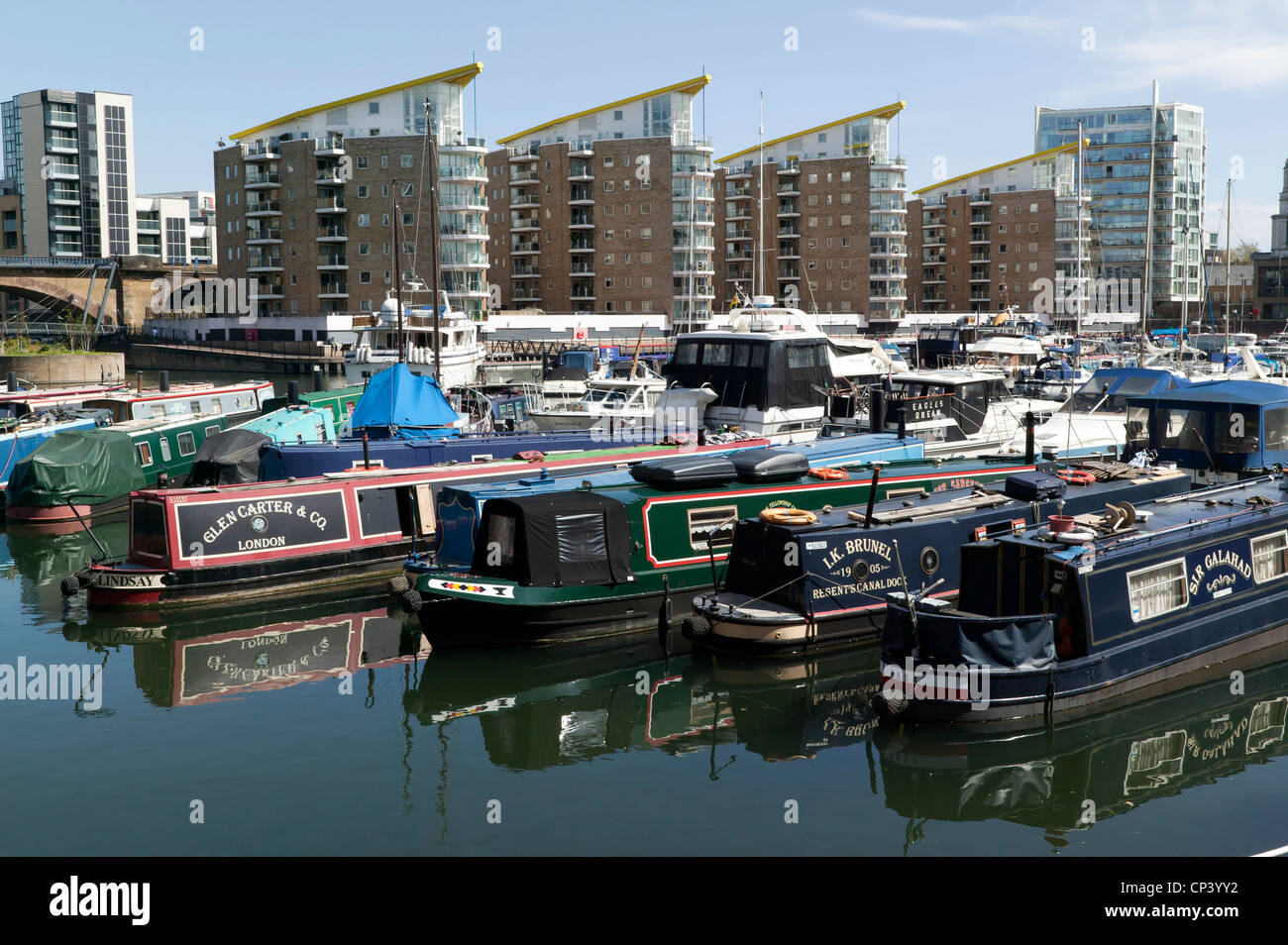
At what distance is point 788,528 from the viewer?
1789 cm

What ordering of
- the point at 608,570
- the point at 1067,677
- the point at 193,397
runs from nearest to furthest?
the point at 1067,677
the point at 608,570
the point at 193,397

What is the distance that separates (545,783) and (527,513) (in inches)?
216

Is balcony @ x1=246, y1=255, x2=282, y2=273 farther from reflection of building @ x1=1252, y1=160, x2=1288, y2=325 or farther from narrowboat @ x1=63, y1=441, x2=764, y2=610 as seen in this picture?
reflection of building @ x1=1252, y1=160, x2=1288, y2=325

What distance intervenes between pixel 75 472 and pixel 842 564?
21.9 meters

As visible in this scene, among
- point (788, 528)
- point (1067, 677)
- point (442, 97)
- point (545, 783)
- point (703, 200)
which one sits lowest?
point (545, 783)

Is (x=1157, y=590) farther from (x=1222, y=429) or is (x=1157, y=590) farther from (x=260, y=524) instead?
(x=260, y=524)

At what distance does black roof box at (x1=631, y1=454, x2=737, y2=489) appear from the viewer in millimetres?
20312

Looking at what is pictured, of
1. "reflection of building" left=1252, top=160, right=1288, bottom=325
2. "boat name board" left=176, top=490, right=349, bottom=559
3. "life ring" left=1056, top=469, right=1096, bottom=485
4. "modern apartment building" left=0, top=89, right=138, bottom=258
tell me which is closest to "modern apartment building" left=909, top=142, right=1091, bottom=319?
"reflection of building" left=1252, top=160, right=1288, bottom=325

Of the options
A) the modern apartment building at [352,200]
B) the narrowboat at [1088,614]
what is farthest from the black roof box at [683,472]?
the modern apartment building at [352,200]

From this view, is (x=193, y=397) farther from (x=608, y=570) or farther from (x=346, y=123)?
(x=346, y=123)

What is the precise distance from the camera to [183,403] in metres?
39.6

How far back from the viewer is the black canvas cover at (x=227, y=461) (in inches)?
1043

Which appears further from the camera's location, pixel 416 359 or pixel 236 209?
pixel 236 209
